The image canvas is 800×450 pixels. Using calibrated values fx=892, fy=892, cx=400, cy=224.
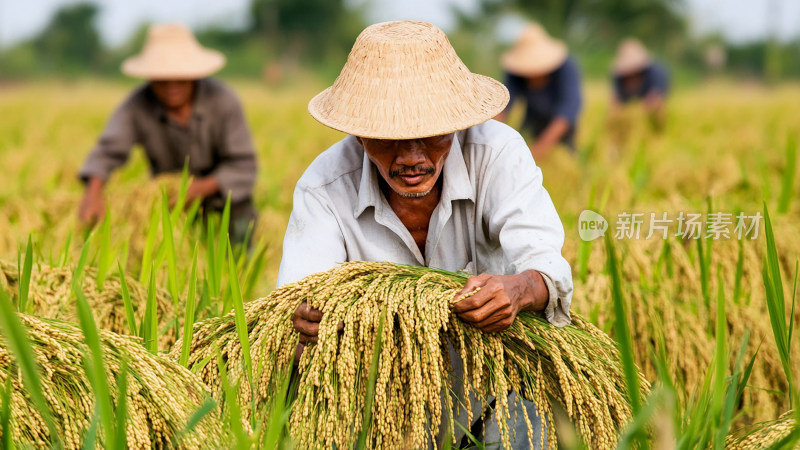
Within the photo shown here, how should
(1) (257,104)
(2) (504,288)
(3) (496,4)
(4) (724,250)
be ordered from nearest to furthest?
(2) (504,288) < (4) (724,250) < (1) (257,104) < (3) (496,4)

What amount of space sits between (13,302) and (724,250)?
7.67 ft

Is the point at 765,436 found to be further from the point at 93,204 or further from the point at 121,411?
the point at 93,204

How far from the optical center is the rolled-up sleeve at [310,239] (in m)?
2.09

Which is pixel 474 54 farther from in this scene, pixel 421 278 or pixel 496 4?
pixel 421 278

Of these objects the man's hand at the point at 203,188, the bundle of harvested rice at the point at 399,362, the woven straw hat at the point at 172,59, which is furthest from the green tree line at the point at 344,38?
the bundle of harvested rice at the point at 399,362

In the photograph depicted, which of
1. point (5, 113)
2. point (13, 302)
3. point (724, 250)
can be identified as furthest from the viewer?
point (5, 113)

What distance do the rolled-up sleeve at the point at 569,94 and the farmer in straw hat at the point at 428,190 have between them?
402 cm

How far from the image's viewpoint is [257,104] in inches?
597

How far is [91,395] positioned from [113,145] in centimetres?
300

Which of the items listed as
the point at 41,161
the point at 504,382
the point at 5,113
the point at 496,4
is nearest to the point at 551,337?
the point at 504,382

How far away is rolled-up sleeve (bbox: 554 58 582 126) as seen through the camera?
20.3 feet

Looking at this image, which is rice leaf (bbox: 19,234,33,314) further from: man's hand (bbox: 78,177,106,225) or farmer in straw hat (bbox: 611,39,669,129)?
farmer in straw hat (bbox: 611,39,669,129)

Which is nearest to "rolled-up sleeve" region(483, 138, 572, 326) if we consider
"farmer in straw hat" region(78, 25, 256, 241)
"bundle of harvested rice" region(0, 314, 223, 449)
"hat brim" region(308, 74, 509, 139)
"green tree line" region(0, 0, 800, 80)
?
"hat brim" region(308, 74, 509, 139)

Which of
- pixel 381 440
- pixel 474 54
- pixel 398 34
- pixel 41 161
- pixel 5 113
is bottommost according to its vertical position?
pixel 381 440
